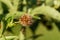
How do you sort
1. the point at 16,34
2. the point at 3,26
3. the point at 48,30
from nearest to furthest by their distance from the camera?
the point at 3,26
the point at 16,34
the point at 48,30

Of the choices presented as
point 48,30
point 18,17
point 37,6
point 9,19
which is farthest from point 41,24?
point 9,19

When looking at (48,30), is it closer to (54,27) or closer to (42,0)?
(54,27)

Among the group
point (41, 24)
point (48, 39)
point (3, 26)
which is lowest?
point (48, 39)

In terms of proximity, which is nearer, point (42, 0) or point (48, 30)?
point (42, 0)

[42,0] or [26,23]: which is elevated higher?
[42,0]

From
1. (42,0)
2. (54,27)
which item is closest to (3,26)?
(42,0)

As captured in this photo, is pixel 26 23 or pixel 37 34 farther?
pixel 37 34

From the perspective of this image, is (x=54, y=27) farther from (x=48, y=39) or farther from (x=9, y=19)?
(x=9, y=19)

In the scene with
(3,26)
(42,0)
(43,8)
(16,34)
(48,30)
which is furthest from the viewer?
(48,30)

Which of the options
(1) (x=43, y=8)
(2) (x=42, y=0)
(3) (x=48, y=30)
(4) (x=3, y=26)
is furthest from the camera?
(3) (x=48, y=30)
